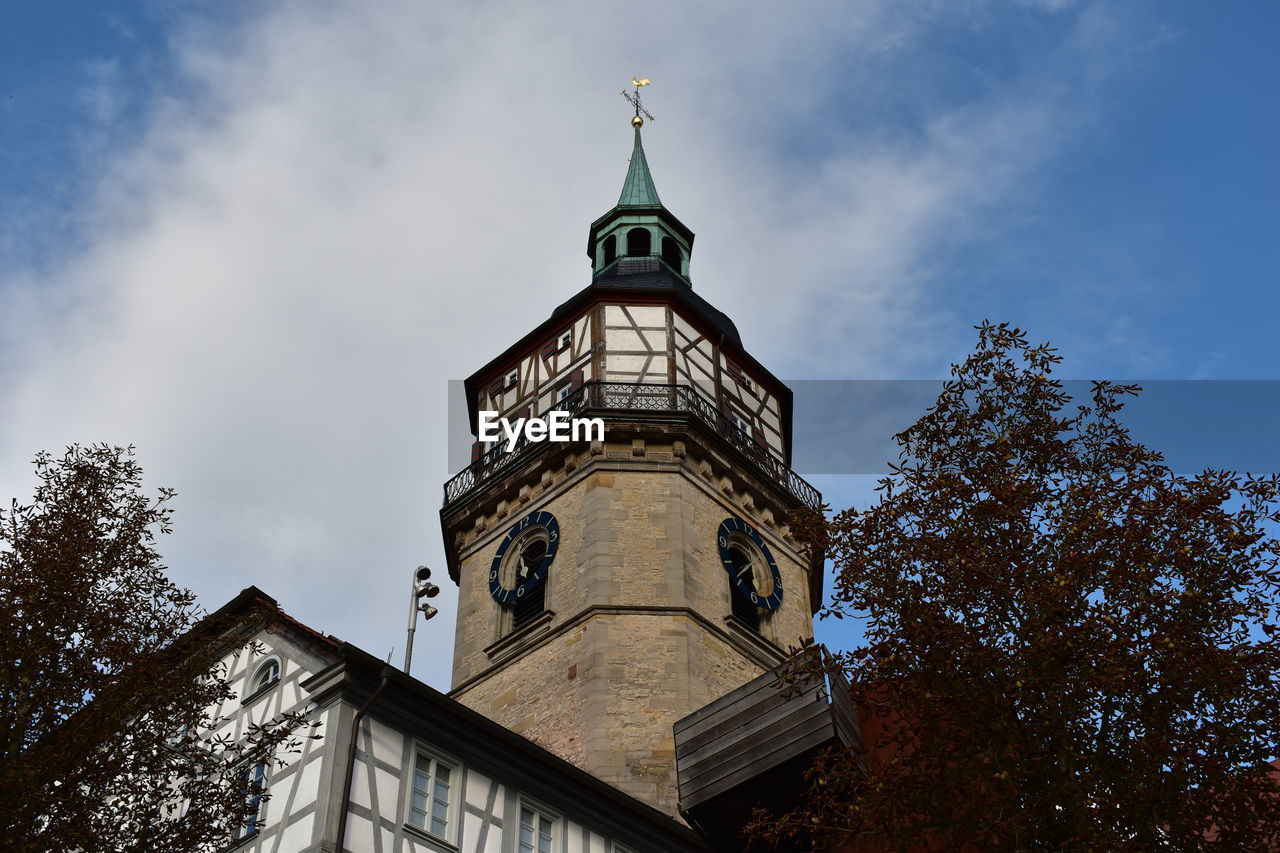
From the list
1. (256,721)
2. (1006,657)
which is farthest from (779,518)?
(1006,657)

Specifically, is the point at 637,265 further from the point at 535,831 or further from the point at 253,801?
the point at 253,801

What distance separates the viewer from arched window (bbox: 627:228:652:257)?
4203 centimetres

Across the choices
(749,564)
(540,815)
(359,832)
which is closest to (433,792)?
(359,832)

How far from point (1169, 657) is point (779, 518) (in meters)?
19.8

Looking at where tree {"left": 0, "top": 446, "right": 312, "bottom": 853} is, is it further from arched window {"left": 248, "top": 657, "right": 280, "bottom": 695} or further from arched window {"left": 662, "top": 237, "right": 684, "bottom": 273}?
arched window {"left": 662, "top": 237, "right": 684, "bottom": 273}

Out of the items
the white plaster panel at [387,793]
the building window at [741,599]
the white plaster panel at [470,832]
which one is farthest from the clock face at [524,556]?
the white plaster panel at [387,793]

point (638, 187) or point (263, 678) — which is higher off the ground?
point (638, 187)

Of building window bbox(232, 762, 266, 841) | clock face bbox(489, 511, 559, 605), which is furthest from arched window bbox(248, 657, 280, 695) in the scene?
clock face bbox(489, 511, 559, 605)

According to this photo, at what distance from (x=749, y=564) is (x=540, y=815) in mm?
12492

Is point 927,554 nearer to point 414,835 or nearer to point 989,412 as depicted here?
point 989,412

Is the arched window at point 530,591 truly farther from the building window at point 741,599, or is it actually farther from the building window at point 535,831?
the building window at point 535,831

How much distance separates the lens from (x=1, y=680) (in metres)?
14.1

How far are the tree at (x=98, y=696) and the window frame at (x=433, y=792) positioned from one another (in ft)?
11.5

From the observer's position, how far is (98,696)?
47.0 ft
